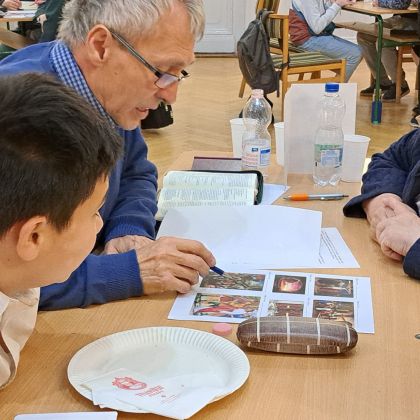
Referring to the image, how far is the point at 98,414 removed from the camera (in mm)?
979

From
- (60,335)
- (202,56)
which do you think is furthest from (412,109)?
(60,335)

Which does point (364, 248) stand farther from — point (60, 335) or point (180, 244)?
point (60, 335)

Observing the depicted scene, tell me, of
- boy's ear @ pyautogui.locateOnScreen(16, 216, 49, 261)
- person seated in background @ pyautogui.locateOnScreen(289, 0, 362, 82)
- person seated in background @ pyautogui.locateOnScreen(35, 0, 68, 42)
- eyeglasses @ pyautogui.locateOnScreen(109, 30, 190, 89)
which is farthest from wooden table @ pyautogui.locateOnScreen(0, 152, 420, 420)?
person seated in background @ pyautogui.locateOnScreen(289, 0, 362, 82)

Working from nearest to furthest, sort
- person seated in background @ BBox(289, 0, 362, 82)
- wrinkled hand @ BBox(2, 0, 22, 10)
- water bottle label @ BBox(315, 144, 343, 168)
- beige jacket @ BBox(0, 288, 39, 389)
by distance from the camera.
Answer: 1. beige jacket @ BBox(0, 288, 39, 389)
2. water bottle label @ BBox(315, 144, 343, 168)
3. person seated in background @ BBox(289, 0, 362, 82)
4. wrinkled hand @ BBox(2, 0, 22, 10)

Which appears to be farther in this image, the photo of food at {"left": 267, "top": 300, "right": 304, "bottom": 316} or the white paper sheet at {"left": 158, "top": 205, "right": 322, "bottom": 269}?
the white paper sheet at {"left": 158, "top": 205, "right": 322, "bottom": 269}

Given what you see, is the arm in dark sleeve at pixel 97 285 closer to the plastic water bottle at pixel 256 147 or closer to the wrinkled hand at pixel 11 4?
the plastic water bottle at pixel 256 147

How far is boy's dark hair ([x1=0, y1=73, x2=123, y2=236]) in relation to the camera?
841mm

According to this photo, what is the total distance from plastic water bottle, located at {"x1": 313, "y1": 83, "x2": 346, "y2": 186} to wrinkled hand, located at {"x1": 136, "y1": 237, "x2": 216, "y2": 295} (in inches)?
25.9

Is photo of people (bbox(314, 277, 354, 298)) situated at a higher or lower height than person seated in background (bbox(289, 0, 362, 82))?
higher

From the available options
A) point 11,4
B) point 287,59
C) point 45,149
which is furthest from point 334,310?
point 11,4

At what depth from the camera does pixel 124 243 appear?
164 centimetres

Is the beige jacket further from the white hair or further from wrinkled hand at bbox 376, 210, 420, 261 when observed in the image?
wrinkled hand at bbox 376, 210, 420, 261

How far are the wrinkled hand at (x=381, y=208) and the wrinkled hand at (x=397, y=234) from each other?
0.05 m

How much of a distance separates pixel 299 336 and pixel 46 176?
1.63 feet
